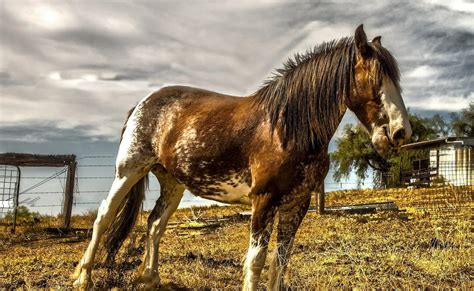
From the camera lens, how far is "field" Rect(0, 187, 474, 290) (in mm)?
5129

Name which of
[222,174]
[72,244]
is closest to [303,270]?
[222,174]

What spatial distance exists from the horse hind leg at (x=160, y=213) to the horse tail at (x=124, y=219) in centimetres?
31

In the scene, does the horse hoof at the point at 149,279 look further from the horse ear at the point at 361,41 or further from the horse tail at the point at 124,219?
the horse ear at the point at 361,41

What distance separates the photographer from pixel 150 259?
5418 mm

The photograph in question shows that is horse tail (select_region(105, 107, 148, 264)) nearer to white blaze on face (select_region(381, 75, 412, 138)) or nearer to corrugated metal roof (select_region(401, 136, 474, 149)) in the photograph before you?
white blaze on face (select_region(381, 75, 412, 138))

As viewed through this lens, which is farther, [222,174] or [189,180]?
[189,180]

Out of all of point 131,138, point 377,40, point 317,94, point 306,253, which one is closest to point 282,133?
point 317,94

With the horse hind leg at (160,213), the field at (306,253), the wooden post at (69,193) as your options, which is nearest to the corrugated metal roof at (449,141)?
the field at (306,253)

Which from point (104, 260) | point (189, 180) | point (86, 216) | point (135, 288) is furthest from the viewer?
point (86, 216)

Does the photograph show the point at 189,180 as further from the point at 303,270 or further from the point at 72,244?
the point at 72,244

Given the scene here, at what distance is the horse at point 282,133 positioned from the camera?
3865 millimetres

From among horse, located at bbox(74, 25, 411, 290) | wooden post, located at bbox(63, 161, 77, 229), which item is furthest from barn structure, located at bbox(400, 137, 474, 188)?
wooden post, located at bbox(63, 161, 77, 229)

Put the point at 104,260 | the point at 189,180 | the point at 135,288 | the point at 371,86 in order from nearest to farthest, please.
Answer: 1. the point at 371,86
2. the point at 189,180
3. the point at 135,288
4. the point at 104,260

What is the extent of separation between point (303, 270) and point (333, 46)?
90.6 inches
